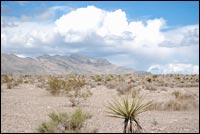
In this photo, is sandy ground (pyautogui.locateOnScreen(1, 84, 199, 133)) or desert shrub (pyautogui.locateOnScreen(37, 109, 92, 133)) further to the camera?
sandy ground (pyautogui.locateOnScreen(1, 84, 199, 133))

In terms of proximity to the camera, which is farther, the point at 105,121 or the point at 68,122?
the point at 105,121

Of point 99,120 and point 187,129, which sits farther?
point 99,120

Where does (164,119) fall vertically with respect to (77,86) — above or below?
below

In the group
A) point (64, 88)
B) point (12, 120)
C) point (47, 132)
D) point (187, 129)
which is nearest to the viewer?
point (47, 132)

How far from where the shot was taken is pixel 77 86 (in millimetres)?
30375

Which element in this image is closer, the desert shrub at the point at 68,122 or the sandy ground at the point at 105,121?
the desert shrub at the point at 68,122

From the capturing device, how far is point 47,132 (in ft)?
39.9

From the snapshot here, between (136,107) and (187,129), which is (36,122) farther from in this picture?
(187,129)

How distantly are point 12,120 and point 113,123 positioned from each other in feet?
13.9

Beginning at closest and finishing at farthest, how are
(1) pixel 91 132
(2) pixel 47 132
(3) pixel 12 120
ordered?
(2) pixel 47 132, (1) pixel 91 132, (3) pixel 12 120

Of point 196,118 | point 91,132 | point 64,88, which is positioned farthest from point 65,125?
point 64,88

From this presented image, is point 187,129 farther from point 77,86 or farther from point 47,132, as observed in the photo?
point 77,86

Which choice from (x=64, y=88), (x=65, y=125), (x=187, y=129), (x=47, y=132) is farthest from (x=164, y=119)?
(x=64, y=88)

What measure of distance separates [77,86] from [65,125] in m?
17.2
